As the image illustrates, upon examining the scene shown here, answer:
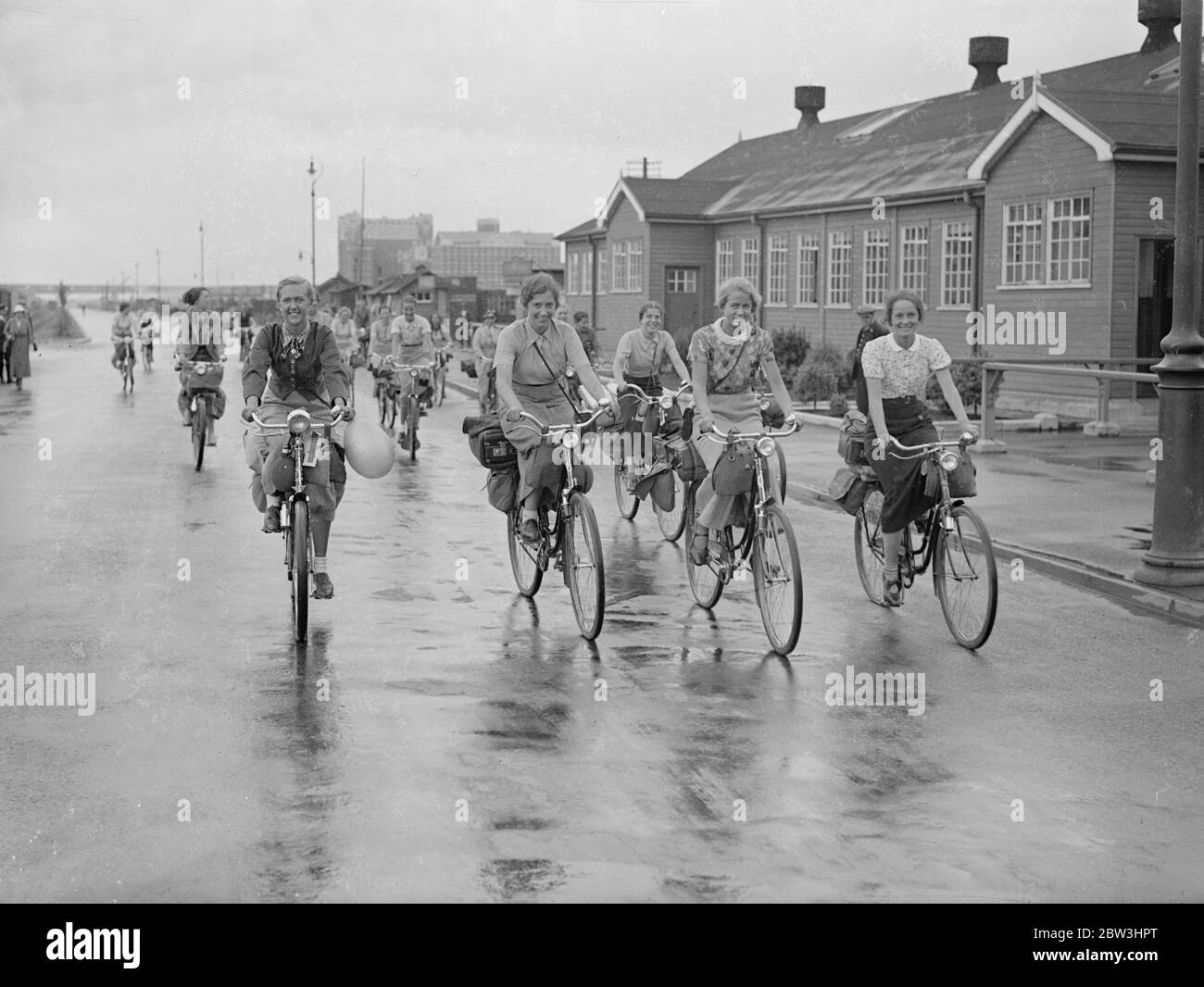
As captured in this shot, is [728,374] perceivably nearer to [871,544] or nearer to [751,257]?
[871,544]

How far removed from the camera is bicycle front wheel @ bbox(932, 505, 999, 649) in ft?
29.7

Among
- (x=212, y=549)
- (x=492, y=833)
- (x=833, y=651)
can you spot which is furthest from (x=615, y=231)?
(x=492, y=833)

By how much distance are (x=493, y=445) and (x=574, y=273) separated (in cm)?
4781

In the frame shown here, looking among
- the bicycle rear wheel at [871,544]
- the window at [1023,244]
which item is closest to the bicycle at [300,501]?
the bicycle rear wheel at [871,544]

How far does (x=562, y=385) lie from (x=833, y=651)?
7.71 ft

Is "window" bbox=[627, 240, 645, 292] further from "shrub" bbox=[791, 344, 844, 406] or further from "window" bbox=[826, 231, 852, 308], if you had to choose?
A: "shrub" bbox=[791, 344, 844, 406]

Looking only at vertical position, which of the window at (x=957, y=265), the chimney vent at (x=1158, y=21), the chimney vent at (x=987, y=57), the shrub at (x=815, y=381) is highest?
the chimney vent at (x=987, y=57)

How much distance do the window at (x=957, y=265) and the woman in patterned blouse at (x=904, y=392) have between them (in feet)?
74.5

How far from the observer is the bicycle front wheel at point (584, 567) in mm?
9180

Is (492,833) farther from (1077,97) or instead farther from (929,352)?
(1077,97)

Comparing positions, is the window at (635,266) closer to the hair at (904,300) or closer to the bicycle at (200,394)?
the bicycle at (200,394)

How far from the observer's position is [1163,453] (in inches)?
443

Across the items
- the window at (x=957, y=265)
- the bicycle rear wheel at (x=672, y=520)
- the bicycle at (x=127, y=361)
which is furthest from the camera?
the bicycle at (x=127, y=361)

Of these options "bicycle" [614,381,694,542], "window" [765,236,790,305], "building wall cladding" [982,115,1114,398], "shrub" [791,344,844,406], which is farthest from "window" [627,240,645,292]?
"bicycle" [614,381,694,542]
